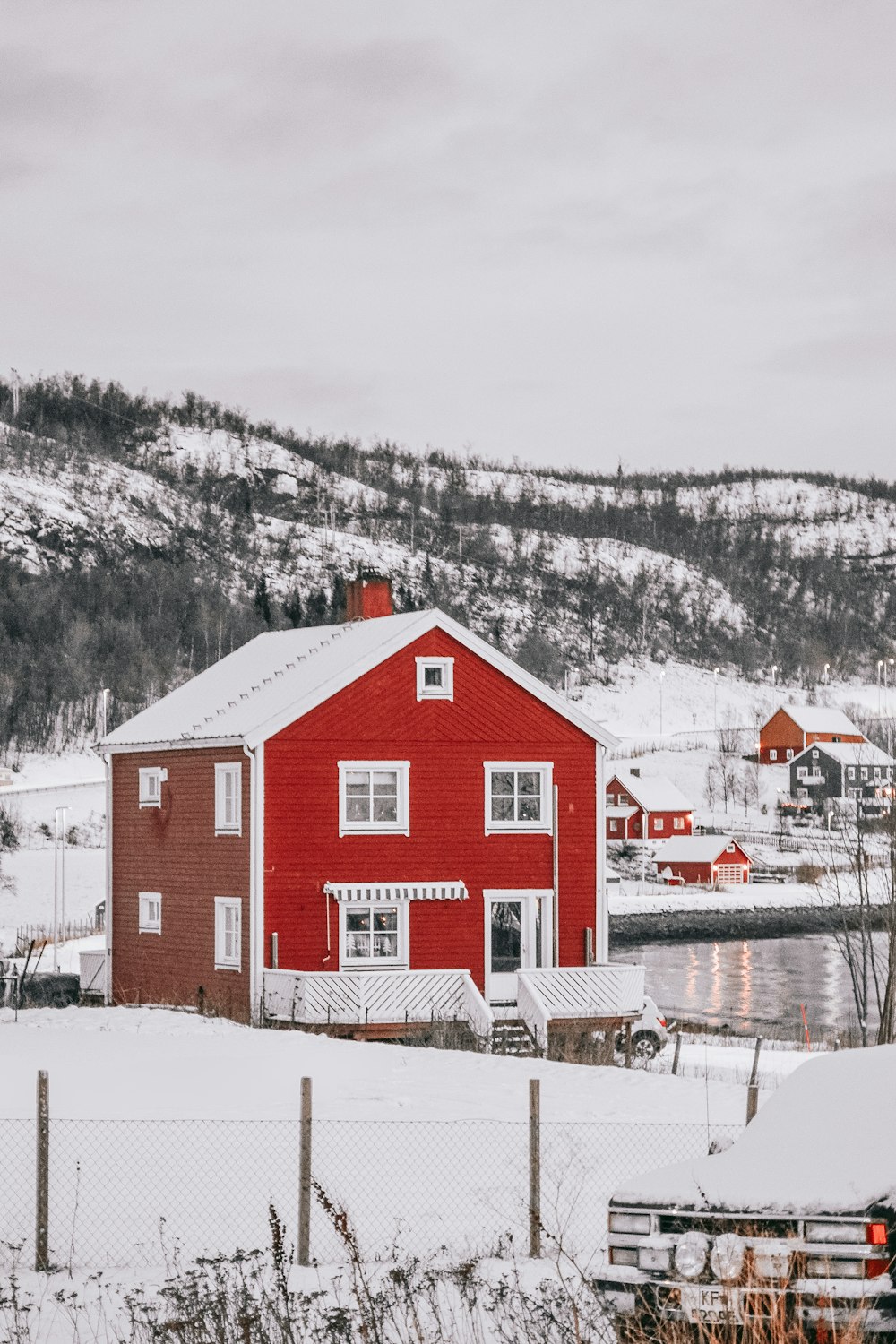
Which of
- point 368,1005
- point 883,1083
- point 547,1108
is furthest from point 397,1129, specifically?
→ point 368,1005

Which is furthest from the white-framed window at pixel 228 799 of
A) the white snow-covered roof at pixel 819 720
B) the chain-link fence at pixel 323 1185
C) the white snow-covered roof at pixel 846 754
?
the white snow-covered roof at pixel 819 720

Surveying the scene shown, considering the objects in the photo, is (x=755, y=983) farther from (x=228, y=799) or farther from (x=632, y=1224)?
(x=632, y=1224)

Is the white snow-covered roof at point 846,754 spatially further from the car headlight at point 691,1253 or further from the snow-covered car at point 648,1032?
the car headlight at point 691,1253

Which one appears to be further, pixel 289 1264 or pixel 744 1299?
pixel 289 1264

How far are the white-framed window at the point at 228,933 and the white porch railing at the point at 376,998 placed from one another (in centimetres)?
183

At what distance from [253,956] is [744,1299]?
25649 millimetres

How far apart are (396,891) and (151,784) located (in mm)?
6993

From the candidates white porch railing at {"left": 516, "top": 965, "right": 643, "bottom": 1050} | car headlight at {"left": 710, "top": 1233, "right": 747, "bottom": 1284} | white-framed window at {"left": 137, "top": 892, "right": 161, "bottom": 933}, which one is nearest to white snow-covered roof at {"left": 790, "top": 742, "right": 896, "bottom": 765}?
white-framed window at {"left": 137, "top": 892, "right": 161, "bottom": 933}

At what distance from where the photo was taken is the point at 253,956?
33.0 meters

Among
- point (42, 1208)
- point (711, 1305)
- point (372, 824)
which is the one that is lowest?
point (42, 1208)

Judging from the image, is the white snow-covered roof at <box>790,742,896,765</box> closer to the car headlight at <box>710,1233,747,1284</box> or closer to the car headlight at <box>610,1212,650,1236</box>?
the car headlight at <box>610,1212,650,1236</box>

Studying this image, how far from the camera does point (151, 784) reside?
38.4m

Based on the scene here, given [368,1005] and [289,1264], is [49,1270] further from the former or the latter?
[368,1005]

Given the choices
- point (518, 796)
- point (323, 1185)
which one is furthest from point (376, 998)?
point (323, 1185)
